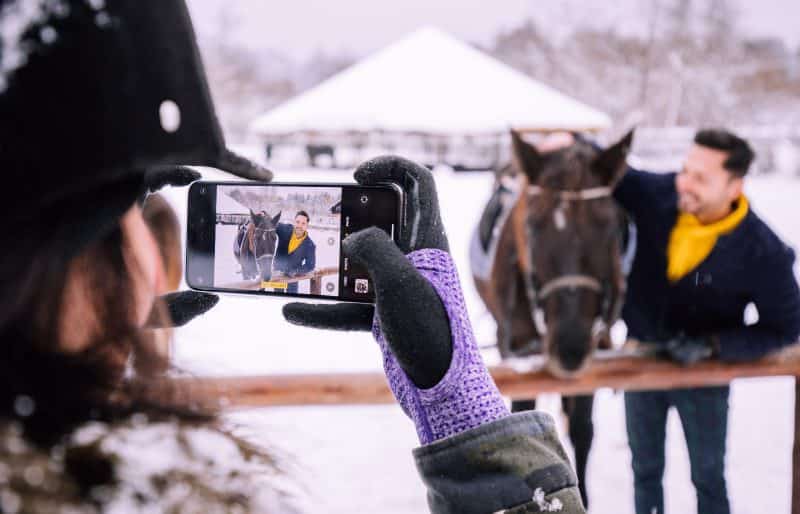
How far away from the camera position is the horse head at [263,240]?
121 cm

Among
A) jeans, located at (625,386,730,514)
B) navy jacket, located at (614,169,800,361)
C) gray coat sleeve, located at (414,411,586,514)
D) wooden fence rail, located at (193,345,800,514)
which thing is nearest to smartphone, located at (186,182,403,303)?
gray coat sleeve, located at (414,411,586,514)

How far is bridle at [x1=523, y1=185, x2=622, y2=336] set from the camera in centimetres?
216

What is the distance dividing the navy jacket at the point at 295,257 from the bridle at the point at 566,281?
1194mm

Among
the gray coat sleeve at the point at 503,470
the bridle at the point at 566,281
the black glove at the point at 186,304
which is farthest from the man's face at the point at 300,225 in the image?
the bridle at the point at 566,281

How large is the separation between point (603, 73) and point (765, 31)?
4.02m

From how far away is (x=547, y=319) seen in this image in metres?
2.30

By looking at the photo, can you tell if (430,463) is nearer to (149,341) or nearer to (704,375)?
(149,341)

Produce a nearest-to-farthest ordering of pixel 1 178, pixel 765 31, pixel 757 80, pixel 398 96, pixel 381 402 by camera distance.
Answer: pixel 1 178
pixel 381 402
pixel 398 96
pixel 765 31
pixel 757 80

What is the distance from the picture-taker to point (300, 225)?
120cm

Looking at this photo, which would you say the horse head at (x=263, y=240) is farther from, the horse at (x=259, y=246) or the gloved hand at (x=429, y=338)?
the gloved hand at (x=429, y=338)

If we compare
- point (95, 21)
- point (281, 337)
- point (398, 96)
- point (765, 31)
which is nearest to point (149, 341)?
point (95, 21)

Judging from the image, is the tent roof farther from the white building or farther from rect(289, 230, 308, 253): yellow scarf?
rect(289, 230, 308, 253): yellow scarf

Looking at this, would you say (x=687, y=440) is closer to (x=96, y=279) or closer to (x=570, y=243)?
(x=570, y=243)

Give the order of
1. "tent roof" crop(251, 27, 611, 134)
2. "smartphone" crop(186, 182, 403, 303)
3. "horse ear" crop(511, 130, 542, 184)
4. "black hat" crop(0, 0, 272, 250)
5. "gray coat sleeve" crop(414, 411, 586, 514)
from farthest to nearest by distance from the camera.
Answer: "tent roof" crop(251, 27, 611, 134)
"horse ear" crop(511, 130, 542, 184)
"smartphone" crop(186, 182, 403, 303)
"gray coat sleeve" crop(414, 411, 586, 514)
"black hat" crop(0, 0, 272, 250)
